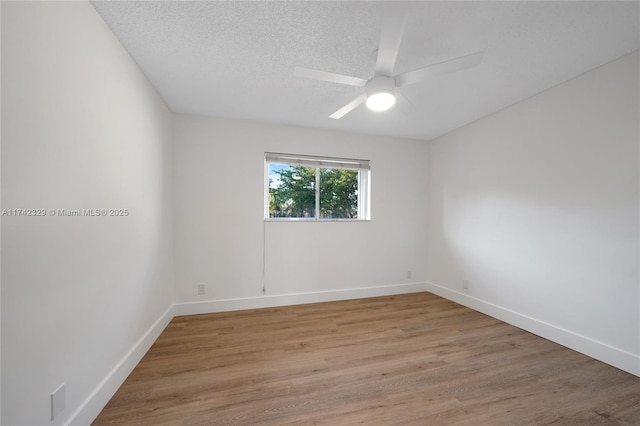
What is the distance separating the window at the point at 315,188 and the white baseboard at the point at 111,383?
5.43 feet

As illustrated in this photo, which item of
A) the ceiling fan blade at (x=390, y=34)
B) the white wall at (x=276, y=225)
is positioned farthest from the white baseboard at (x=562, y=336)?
the ceiling fan blade at (x=390, y=34)

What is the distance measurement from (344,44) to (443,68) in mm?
692

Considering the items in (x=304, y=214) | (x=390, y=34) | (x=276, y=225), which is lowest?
(x=276, y=225)

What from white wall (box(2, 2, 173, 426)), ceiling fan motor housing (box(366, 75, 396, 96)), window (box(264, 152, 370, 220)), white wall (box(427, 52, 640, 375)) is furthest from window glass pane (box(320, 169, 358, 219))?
white wall (box(2, 2, 173, 426))

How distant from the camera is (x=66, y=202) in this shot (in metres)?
1.12

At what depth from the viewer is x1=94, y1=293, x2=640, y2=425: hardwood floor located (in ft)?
4.36

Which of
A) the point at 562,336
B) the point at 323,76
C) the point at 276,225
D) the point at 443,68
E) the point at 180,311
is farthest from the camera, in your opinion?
the point at 276,225

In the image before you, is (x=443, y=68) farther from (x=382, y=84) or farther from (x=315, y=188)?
(x=315, y=188)

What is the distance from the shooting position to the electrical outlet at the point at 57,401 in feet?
3.38

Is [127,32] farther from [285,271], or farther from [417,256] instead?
[417,256]

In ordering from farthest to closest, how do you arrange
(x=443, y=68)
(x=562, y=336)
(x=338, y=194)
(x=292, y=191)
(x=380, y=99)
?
(x=338, y=194) < (x=292, y=191) < (x=562, y=336) < (x=380, y=99) < (x=443, y=68)

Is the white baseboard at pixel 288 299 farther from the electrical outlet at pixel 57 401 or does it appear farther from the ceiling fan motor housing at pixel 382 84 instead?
the ceiling fan motor housing at pixel 382 84

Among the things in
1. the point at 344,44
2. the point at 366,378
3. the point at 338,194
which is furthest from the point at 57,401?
the point at 338,194

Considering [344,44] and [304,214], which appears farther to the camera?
[304,214]
